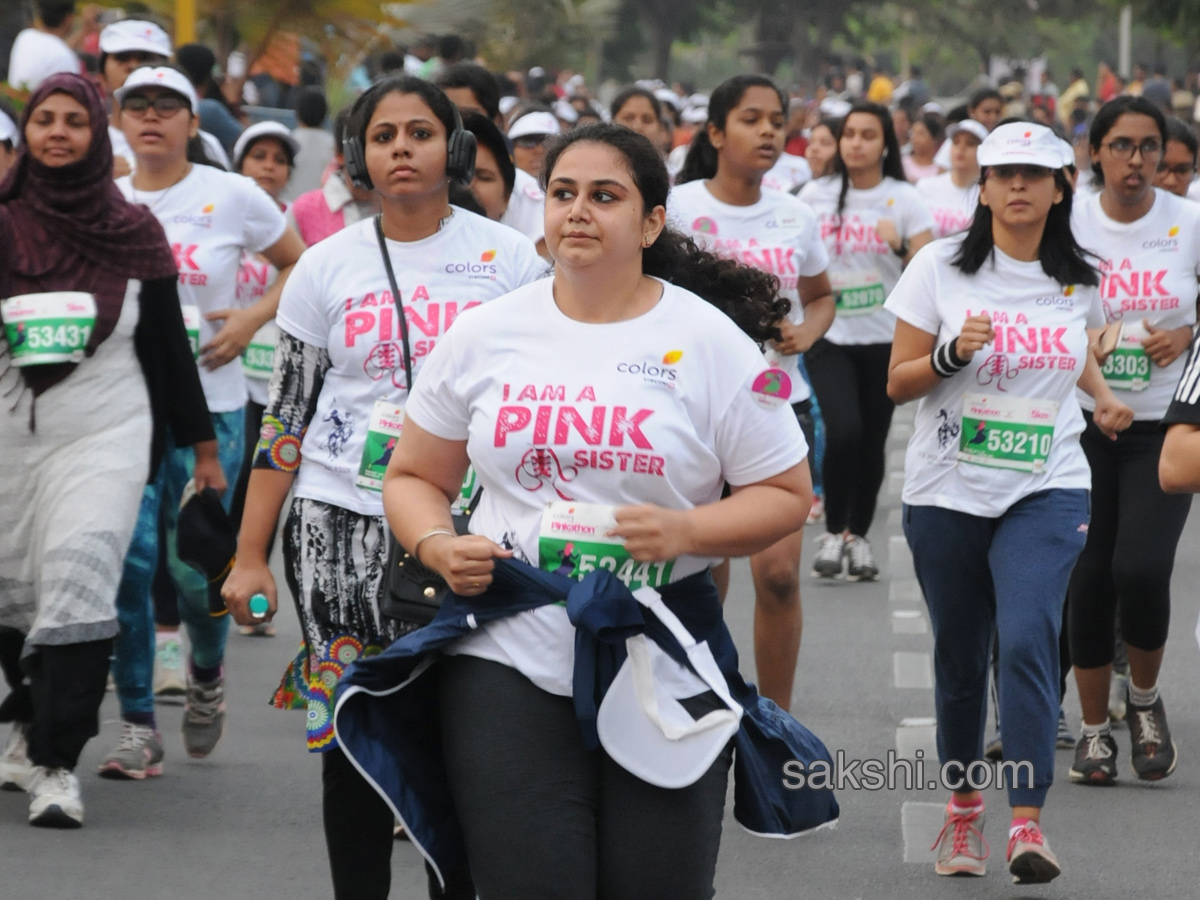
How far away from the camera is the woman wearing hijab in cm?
608

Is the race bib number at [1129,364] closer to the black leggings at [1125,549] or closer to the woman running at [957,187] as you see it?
the black leggings at [1125,549]

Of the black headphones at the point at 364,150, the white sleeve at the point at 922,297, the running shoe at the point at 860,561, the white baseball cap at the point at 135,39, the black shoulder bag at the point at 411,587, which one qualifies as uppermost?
the white baseball cap at the point at 135,39

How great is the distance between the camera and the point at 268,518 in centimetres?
508

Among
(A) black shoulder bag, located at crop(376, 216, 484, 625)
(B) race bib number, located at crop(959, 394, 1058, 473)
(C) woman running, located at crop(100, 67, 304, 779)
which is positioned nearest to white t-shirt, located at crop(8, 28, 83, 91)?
(C) woman running, located at crop(100, 67, 304, 779)

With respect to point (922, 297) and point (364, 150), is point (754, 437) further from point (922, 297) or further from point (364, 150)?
point (922, 297)

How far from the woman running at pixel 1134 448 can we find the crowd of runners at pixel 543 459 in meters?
0.01

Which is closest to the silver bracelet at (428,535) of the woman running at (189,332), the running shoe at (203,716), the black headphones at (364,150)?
the black headphones at (364,150)

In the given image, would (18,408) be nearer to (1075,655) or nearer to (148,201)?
(148,201)

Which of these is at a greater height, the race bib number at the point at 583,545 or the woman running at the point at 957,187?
the woman running at the point at 957,187

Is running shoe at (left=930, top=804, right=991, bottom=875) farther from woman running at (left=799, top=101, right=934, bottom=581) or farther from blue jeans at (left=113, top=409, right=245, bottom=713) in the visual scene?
woman running at (left=799, top=101, right=934, bottom=581)

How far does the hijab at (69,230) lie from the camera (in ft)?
20.1

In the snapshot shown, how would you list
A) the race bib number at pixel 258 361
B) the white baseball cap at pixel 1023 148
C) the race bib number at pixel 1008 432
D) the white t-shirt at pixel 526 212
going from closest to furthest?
1. the race bib number at pixel 1008 432
2. the white baseball cap at pixel 1023 148
3. the white t-shirt at pixel 526 212
4. the race bib number at pixel 258 361

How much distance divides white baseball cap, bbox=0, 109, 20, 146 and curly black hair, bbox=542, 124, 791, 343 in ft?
10.4

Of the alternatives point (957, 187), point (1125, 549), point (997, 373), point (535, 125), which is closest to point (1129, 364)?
point (1125, 549)
